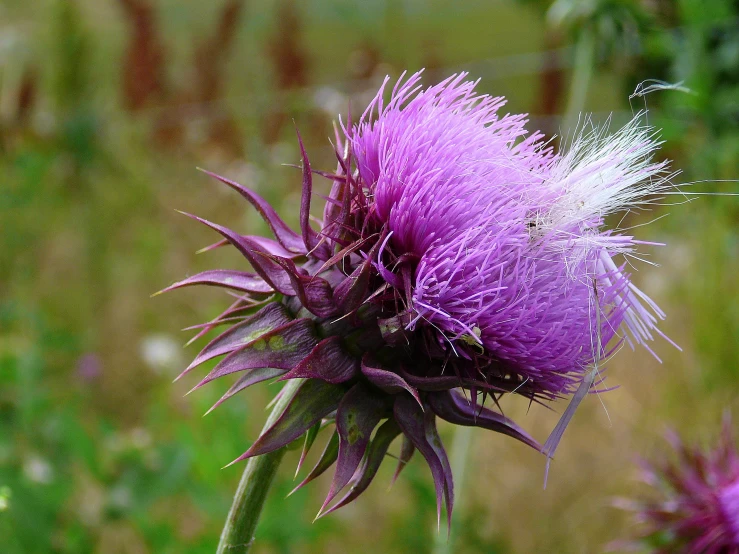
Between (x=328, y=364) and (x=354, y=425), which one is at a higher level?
(x=328, y=364)

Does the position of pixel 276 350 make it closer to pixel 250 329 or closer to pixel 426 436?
pixel 250 329

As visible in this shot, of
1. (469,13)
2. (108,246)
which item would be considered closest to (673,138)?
(108,246)

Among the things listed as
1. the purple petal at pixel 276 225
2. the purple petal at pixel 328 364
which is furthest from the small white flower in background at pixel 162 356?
the purple petal at pixel 328 364

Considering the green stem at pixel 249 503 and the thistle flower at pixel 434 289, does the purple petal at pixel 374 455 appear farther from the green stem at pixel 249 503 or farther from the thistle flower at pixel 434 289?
the green stem at pixel 249 503

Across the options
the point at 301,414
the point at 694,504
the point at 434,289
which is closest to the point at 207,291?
the point at 694,504

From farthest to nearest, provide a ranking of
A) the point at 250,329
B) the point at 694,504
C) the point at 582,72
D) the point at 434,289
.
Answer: the point at 582,72 < the point at 694,504 < the point at 250,329 < the point at 434,289

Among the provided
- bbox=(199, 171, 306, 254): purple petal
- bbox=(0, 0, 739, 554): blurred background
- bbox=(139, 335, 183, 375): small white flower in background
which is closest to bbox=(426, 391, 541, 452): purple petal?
bbox=(199, 171, 306, 254): purple petal

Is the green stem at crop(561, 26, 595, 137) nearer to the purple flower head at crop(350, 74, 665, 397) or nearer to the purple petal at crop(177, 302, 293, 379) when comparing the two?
the purple flower head at crop(350, 74, 665, 397)
